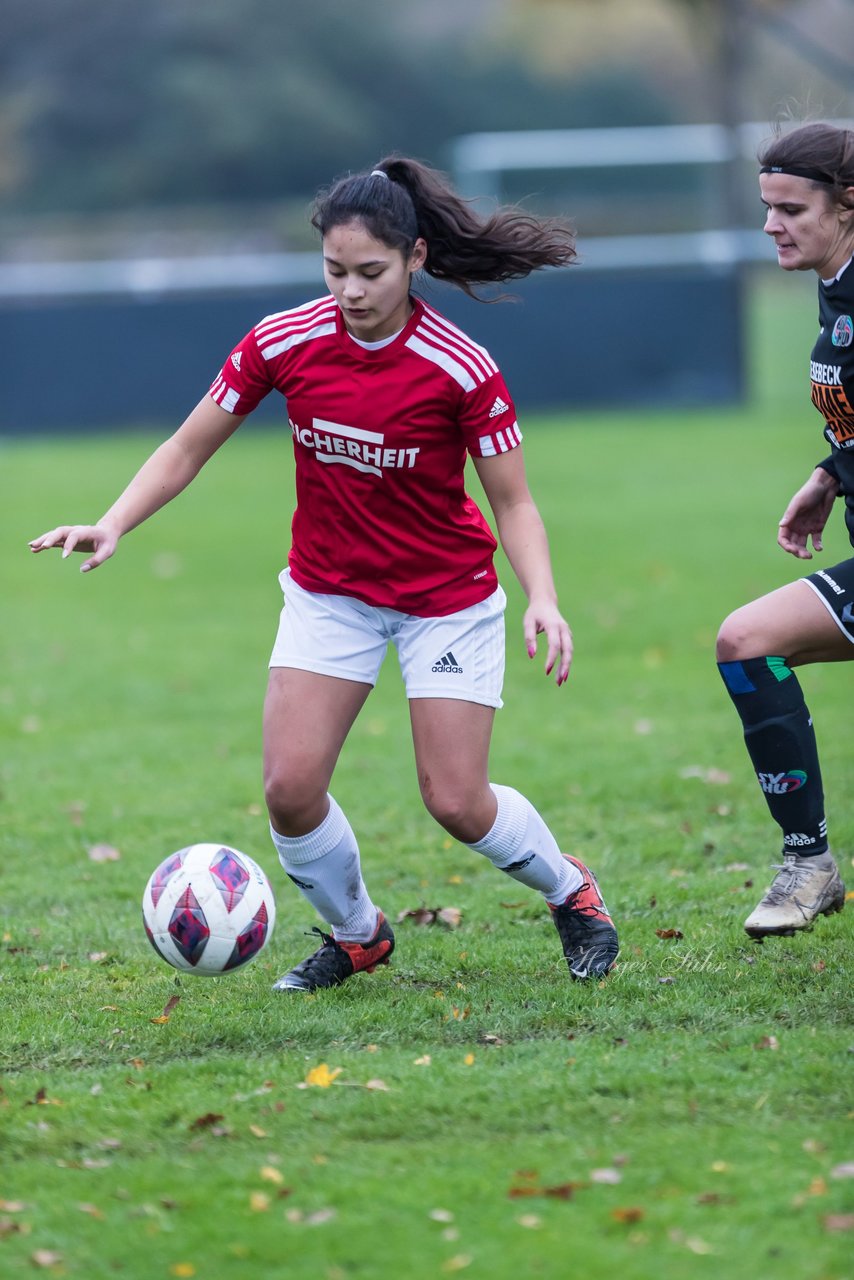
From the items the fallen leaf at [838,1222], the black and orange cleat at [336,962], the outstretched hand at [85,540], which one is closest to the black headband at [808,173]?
the outstretched hand at [85,540]

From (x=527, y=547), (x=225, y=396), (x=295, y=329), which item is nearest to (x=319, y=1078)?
(x=527, y=547)

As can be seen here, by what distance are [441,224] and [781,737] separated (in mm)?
1735

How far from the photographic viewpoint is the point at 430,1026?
441 cm

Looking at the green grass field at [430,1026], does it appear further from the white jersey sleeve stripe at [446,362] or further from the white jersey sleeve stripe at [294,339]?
the white jersey sleeve stripe at [294,339]

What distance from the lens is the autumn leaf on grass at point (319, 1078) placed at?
13.0 feet

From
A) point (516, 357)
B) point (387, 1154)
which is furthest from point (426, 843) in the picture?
point (516, 357)

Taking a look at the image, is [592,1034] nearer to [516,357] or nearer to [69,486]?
[69,486]

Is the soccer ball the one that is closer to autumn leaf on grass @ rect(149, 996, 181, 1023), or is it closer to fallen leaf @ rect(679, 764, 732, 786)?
autumn leaf on grass @ rect(149, 996, 181, 1023)

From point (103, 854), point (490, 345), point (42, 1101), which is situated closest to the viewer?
point (42, 1101)

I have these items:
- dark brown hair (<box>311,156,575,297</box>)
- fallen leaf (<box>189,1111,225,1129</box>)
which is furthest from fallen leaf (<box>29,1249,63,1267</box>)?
dark brown hair (<box>311,156,575,297</box>)

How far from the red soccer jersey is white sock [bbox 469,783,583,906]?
0.60 metres

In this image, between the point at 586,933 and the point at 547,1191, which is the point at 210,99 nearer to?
the point at 586,933

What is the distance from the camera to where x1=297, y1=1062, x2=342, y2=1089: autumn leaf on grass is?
3.95m

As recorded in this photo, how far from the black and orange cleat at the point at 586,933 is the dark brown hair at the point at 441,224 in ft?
5.89
